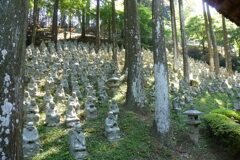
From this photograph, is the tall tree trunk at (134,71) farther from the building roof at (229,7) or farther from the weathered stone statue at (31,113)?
the building roof at (229,7)

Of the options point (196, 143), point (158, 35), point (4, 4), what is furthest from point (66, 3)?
point (4, 4)

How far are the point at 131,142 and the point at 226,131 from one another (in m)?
3.23

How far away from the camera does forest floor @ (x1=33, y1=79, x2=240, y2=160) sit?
22.7ft

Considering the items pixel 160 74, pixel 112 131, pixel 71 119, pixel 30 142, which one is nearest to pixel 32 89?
pixel 71 119

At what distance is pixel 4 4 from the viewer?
156 inches

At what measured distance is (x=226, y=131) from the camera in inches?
329

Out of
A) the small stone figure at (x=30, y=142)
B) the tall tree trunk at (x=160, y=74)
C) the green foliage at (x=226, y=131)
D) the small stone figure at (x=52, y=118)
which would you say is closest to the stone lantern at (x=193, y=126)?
the green foliage at (x=226, y=131)

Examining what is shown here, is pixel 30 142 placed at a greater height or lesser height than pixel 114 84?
lesser

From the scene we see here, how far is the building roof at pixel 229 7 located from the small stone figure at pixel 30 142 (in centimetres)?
540

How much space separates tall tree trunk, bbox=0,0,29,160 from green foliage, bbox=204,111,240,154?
6551 mm

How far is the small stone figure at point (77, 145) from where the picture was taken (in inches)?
255

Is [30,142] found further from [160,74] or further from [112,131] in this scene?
[160,74]

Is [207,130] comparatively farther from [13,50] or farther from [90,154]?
[13,50]

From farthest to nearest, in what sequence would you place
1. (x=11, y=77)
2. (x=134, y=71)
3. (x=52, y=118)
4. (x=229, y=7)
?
1. (x=134, y=71)
2. (x=52, y=118)
3. (x=11, y=77)
4. (x=229, y=7)
